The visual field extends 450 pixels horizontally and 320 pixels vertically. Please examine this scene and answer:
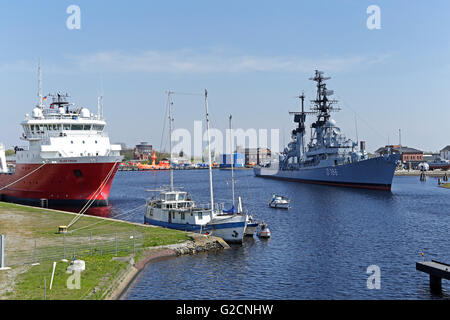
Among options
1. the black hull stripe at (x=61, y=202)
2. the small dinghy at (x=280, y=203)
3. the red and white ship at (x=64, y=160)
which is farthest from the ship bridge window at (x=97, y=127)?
the small dinghy at (x=280, y=203)

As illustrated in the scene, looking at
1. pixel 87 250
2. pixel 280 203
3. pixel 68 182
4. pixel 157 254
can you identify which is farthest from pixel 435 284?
pixel 68 182

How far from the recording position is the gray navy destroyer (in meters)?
95.2

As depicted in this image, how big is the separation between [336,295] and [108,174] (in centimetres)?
4215

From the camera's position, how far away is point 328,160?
382ft

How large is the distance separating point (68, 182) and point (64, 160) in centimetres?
335

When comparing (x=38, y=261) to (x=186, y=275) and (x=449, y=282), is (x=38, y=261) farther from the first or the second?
(x=449, y=282)

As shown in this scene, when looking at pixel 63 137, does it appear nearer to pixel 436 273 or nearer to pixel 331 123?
pixel 436 273

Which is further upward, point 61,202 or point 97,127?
point 97,127

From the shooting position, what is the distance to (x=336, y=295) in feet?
83.6

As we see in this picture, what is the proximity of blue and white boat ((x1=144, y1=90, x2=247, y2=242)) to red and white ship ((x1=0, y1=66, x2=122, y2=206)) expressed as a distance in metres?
16.4

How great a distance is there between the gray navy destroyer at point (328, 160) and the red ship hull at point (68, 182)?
6105 cm

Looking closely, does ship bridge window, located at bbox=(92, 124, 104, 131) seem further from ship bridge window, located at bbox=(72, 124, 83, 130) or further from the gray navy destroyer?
the gray navy destroyer
